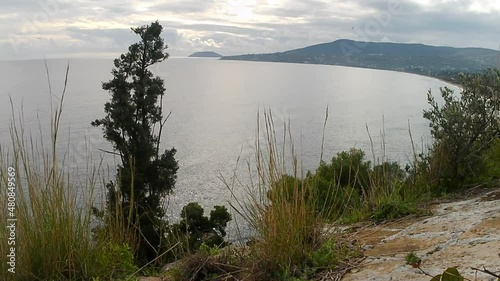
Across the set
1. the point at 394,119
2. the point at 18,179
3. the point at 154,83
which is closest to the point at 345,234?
the point at 18,179

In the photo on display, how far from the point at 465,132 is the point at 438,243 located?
105 inches

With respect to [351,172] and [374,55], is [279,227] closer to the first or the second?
[351,172]

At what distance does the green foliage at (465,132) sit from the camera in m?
5.12

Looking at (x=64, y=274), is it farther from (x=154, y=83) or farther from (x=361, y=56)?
(x=361, y=56)

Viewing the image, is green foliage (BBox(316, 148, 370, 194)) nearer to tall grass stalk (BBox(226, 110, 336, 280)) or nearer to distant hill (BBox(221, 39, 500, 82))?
tall grass stalk (BBox(226, 110, 336, 280))

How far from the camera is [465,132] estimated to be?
17.3ft

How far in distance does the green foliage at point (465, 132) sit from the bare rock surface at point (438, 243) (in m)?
1.06

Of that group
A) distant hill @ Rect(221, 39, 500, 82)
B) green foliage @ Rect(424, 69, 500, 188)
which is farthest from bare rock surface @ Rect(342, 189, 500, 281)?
distant hill @ Rect(221, 39, 500, 82)

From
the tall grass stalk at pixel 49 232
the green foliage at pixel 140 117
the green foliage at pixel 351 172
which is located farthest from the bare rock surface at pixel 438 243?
the green foliage at pixel 140 117

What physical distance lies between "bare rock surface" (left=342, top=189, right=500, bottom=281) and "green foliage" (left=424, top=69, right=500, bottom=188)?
106 cm

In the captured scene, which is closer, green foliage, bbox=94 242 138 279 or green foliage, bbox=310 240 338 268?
green foliage, bbox=310 240 338 268

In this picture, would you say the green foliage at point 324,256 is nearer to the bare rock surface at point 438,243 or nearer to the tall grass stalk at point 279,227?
the tall grass stalk at point 279,227

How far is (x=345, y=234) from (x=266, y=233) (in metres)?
0.92

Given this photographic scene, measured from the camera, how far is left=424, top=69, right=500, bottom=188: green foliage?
5.12 meters
